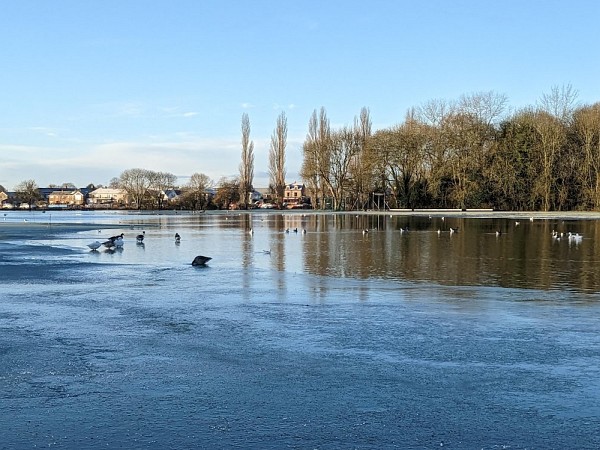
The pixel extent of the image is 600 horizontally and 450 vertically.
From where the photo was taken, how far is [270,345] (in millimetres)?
8117

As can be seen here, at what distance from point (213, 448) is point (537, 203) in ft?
227

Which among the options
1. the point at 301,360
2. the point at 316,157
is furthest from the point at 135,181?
the point at 301,360

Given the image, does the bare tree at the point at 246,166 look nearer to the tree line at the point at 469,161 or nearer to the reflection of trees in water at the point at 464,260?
the tree line at the point at 469,161

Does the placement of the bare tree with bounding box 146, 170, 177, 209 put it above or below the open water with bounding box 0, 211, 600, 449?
above

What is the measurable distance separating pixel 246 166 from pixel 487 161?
39589 mm

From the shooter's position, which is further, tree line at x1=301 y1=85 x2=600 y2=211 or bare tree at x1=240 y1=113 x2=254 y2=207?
bare tree at x1=240 y1=113 x2=254 y2=207

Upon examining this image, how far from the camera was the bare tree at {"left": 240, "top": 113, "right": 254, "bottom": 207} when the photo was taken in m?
97.2

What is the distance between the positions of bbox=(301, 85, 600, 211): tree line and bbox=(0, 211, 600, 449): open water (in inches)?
2146

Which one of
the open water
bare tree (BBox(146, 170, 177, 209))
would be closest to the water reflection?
the open water

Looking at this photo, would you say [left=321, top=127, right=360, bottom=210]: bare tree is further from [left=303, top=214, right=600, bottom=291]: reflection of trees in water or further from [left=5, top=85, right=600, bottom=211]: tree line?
[left=303, top=214, right=600, bottom=291]: reflection of trees in water

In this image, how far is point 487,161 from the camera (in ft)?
228

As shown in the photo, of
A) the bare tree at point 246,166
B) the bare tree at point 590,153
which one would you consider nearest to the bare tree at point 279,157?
the bare tree at point 246,166

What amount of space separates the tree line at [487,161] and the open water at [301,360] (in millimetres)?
54519

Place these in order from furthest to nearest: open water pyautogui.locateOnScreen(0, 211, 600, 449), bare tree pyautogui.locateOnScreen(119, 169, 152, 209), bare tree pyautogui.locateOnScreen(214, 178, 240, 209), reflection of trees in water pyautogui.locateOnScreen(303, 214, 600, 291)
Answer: bare tree pyautogui.locateOnScreen(119, 169, 152, 209), bare tree pyautogui.locateOnScreen(214, 178, 240, 209), reflection of trees in water pyautogui.locateOnScreen(303, 214, 600, 291), open water pyautogui.locateOnScreen(0, 211, 600, 449)
